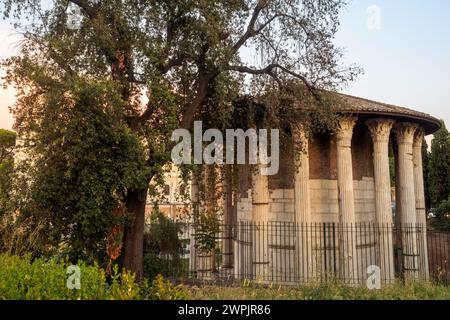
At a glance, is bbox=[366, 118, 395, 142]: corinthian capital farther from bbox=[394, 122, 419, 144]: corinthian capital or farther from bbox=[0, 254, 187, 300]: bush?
bbox=[0, 254, 187, 300]: bush

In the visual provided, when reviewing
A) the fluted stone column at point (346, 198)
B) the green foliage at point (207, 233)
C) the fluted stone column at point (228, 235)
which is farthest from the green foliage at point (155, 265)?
the fluted stone column at point (346, 198)

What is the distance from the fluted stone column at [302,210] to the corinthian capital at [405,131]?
4.15 metres

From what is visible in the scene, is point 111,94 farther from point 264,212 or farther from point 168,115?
point 264,212

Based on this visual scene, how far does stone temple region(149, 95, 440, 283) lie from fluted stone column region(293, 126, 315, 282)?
31mm

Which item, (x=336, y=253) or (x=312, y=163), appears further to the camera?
(x=312, y=163)

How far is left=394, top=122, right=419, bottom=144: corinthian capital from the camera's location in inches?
553

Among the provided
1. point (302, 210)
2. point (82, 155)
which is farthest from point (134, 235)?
point (302, 210)

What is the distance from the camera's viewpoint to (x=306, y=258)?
39.3 feet

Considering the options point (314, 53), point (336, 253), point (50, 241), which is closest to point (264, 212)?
point (336, 253)

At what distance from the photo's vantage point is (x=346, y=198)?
12336 millimetres

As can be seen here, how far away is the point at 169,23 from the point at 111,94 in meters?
2.92

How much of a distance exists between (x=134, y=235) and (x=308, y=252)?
5367 millimetres

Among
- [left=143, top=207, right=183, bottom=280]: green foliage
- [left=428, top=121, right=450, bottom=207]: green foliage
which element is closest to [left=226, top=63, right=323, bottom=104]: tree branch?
[left=143, top=207, right=183, bottom=280]: green foliage

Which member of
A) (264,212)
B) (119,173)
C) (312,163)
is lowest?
(264,212)
